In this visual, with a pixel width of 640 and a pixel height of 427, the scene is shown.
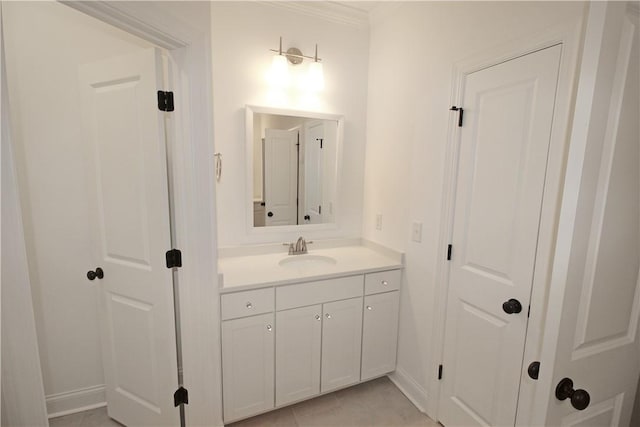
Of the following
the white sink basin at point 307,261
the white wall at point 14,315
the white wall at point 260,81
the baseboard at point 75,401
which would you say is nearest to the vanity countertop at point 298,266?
the white sink basin at point 307,261

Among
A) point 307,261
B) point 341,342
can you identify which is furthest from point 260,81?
point 341,342

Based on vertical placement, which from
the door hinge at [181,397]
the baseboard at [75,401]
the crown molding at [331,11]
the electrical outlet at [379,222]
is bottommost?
the baseboard at [75,401]

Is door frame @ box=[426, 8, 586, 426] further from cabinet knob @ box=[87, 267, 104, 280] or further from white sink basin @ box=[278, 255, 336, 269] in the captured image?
cabinet knob @ box=[87, 267, 104, 280]

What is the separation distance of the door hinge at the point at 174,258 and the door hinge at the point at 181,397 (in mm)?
690

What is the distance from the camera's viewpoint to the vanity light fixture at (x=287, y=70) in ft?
6.61

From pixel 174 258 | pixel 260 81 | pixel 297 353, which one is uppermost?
pixel 260 81

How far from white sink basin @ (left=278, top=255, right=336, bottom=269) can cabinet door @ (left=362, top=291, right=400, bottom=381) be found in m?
0.40

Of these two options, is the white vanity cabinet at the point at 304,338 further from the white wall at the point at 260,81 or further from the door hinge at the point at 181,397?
the white wall at the point at 260,81

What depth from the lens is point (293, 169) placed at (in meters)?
2.25

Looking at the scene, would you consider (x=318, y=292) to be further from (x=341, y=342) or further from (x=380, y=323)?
(x=380, y=323)

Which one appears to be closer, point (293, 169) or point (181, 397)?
point (181, 397)

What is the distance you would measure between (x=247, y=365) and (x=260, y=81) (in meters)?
1.81

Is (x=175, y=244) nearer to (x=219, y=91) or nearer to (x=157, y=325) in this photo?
(x=157, y=325)

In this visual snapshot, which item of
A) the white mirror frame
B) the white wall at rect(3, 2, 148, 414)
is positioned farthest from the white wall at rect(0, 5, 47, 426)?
the white mirror frame
